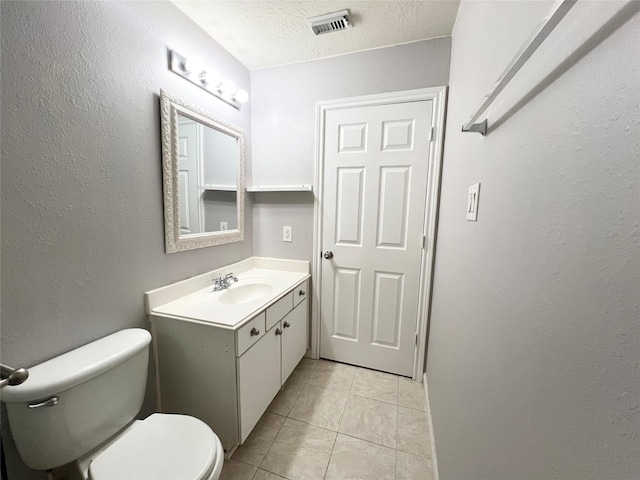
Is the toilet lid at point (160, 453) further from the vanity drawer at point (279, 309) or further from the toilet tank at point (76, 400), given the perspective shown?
the vanity drawer at point (279, 309)

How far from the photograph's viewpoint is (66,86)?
927 millimetres

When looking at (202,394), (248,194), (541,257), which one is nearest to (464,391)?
(541,257)

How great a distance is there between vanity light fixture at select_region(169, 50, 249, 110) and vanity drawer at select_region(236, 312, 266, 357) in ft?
4.51

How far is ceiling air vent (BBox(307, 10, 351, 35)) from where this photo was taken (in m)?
1.41

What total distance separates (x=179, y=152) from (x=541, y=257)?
159cm

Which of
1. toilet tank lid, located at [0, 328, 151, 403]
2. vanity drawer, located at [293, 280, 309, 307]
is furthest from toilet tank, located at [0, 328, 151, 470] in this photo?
vanity drawer, located at [293, 280, 309, 307]

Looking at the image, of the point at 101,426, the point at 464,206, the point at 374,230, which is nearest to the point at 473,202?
the point at 464,206

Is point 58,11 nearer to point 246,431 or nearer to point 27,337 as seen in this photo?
point 27,337

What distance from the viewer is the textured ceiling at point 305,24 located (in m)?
1.36

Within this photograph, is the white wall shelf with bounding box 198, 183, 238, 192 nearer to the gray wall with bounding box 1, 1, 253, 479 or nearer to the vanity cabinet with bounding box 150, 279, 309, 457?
the gray wall with bounding box 1, 1, 253, 479

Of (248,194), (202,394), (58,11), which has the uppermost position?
(58,11)

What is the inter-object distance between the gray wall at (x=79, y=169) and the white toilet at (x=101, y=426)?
13 centimetres

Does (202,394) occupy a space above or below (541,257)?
below

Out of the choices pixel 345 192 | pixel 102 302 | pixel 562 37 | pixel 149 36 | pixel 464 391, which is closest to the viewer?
pixel 562 37
